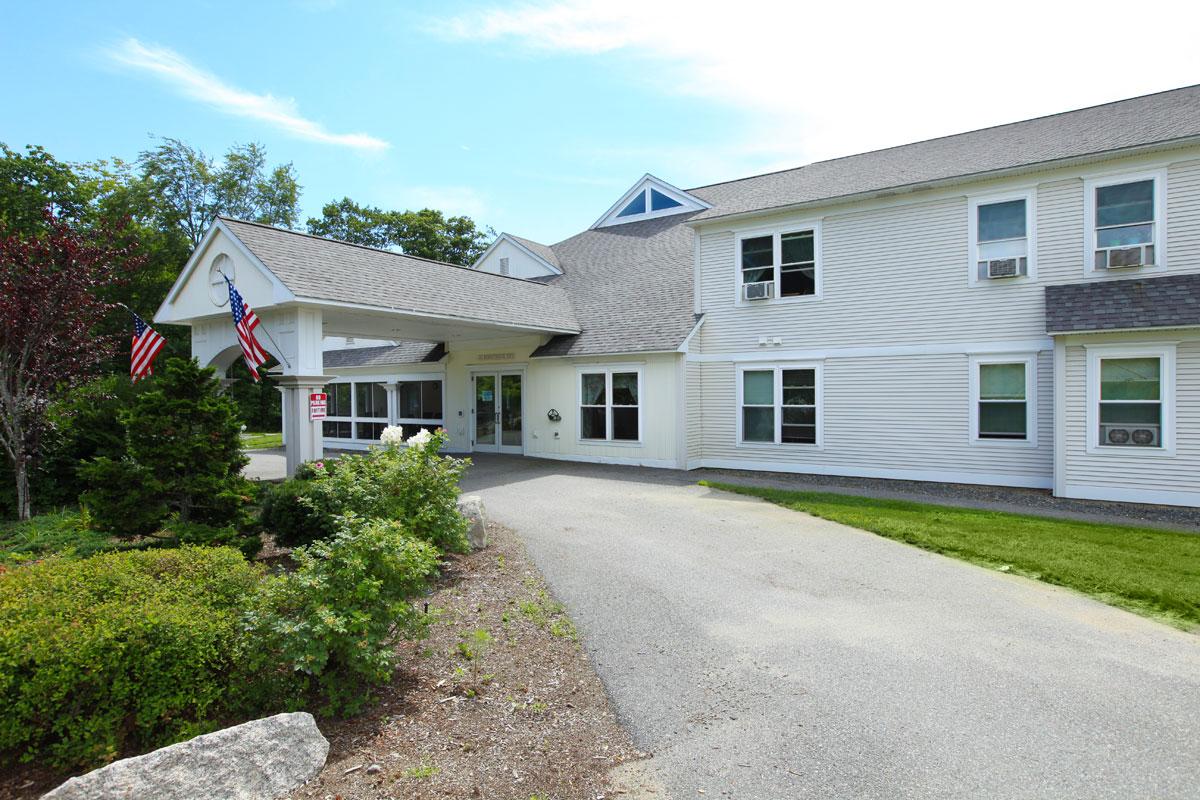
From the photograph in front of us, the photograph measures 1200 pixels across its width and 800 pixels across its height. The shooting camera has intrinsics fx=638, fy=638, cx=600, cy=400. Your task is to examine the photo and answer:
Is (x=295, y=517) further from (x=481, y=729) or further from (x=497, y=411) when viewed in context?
(x=497, y=411)

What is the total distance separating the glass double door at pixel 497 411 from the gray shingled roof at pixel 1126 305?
41.1ft

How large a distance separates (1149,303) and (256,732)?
13.6 meters

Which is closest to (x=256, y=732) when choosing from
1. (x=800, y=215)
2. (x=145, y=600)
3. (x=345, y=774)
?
(x=345, y=774)

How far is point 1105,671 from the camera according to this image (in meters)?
4.64

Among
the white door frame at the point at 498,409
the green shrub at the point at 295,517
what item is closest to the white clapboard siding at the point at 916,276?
the white door frame at the point at 498,409

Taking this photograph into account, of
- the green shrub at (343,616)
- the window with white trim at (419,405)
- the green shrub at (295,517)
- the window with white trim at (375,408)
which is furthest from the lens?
the window with white trim at (375,408)

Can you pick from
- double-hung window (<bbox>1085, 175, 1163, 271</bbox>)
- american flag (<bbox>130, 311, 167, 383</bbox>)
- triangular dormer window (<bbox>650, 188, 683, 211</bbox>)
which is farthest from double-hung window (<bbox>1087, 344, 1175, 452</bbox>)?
american flag (<bbox>130, 311, 167, 383</bbox>)

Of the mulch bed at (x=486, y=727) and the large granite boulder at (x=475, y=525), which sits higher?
the large granite boulder at (x=475, y=525)

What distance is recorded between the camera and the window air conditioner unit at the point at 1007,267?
39.9 ft

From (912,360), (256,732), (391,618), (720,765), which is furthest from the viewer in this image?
(912,360)

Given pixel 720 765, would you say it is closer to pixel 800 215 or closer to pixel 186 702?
pixel 186 702

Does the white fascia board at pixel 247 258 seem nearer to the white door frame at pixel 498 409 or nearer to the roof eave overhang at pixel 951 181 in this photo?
the white door frame at pixel 498 409

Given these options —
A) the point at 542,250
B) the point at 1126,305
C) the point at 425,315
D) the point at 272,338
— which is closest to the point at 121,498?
the point at 272,338

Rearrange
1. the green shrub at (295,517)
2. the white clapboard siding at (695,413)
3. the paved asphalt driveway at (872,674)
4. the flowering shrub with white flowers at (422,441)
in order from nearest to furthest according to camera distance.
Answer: the paved asphalt driveway at (872,674)
the green shrub at (295,517)
the flowering shrub with white flowers at (422,441)
the white clapboard siding at (695,413)
